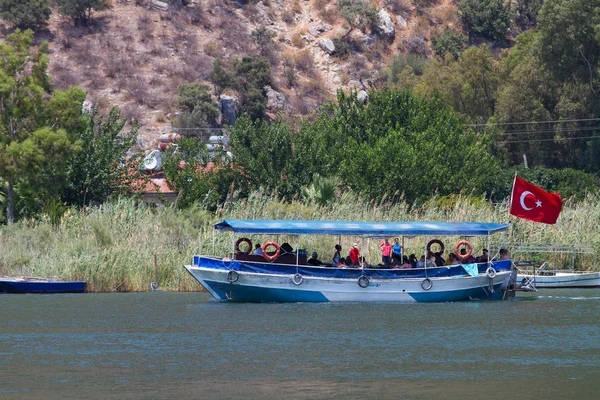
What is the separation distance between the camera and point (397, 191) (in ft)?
172

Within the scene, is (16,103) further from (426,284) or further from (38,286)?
(426,284)

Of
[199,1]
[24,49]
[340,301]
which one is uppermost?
[199,1]

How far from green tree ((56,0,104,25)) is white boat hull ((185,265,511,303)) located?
72.3 metres

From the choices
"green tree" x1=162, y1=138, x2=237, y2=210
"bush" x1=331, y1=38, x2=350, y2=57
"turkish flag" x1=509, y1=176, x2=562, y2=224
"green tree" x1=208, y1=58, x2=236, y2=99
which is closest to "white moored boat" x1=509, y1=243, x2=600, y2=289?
"turkish flag" x1=509, y1=176, x2=562, y2=224

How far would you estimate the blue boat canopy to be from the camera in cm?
3606

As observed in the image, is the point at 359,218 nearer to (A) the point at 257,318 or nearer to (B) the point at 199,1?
(A) the point at 257,318

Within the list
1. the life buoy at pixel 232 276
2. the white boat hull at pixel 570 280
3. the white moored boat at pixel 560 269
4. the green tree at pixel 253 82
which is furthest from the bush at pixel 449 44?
the life buoy at pixel 232 276

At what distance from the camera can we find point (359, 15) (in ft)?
368

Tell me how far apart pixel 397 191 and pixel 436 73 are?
34.4m

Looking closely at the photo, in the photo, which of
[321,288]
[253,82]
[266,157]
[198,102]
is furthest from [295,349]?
[253,82]

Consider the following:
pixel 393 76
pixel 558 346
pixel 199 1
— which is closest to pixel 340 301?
pixel 558 346

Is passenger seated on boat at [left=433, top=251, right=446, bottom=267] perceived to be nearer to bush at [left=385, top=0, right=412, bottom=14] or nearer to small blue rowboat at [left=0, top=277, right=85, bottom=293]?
small blue rowboat at [left=0, top=277, right=85, bottom=293]

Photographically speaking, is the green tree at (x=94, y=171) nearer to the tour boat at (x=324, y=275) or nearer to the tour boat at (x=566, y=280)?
the tour boat at (x=324, y=275)

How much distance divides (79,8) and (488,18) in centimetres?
4170
